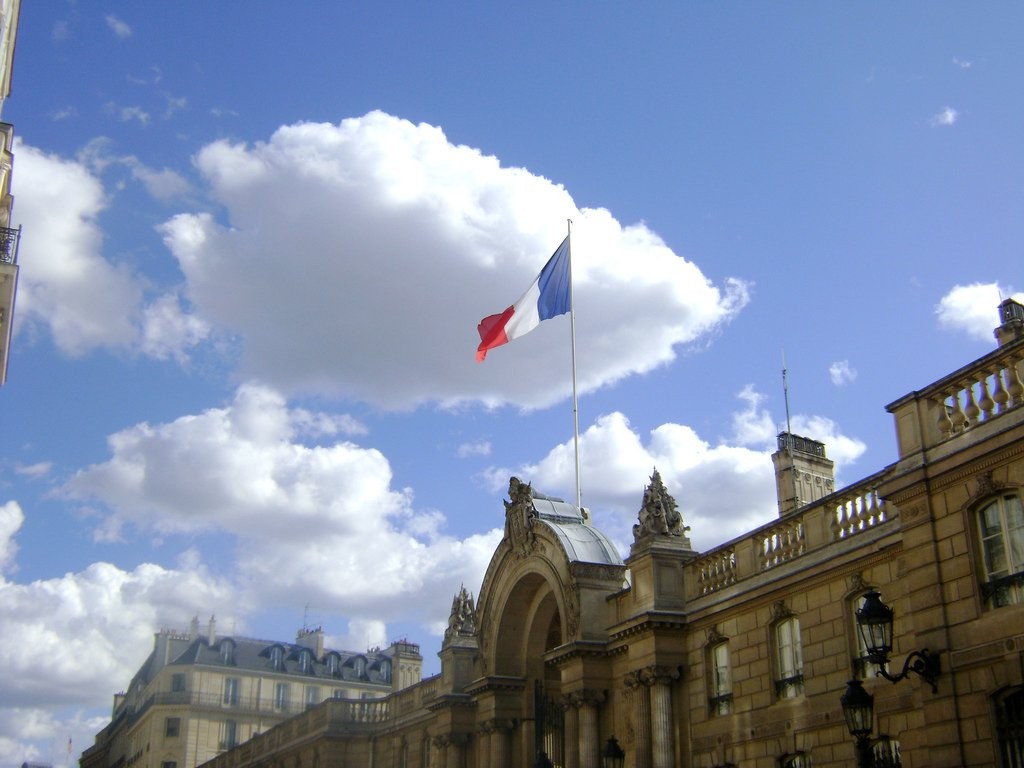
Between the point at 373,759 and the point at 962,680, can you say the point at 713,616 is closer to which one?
the point at 962,680

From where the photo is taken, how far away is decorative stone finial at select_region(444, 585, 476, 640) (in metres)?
42.6

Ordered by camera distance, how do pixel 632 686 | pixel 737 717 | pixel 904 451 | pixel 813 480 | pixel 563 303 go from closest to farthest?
pixel 904 451 < pixel 737 717 < pixel 632 686 < pixel 813 480 < pixel 563 303

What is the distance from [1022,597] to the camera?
18312 millimetres

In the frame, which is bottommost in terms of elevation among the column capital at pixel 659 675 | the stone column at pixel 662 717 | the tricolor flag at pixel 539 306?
the stone column at pixel 662 717

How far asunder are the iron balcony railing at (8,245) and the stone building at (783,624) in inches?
653

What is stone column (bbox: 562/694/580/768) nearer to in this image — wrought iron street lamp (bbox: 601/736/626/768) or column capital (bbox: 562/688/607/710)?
column capital (bbox: 562/688/607/710)

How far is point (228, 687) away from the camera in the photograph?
82938 mm

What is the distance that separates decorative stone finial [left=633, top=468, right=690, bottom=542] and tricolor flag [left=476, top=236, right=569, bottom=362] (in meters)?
10.6

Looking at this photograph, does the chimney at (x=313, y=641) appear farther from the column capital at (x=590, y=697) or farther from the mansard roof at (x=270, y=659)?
the column capital at (x=590, y=697)

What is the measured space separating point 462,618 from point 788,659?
733 inches

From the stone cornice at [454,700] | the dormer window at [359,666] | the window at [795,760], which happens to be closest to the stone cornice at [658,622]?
the window at [795,760]

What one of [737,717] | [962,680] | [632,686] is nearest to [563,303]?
[632,686]

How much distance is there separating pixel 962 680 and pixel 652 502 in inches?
507

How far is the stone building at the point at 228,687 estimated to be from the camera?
80500 millimetres
